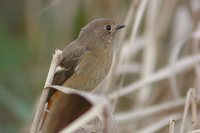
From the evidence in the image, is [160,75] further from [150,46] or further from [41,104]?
[41,104]

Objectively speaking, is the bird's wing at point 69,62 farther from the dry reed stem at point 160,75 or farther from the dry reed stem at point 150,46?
the dry reed stem at point 150,46

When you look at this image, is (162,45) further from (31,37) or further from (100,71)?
(100,71)

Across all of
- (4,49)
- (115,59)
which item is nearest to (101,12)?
(4,49)

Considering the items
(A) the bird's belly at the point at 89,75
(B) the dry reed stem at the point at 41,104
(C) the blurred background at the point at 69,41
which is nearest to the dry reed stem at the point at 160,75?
(C) the blurred background at the point at 69,41

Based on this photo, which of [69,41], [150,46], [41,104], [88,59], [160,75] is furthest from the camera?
[69,41]

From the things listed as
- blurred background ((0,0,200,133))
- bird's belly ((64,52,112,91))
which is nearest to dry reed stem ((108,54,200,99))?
blurred background ((0,0,200,133))

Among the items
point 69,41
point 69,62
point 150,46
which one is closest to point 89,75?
point 69,62
